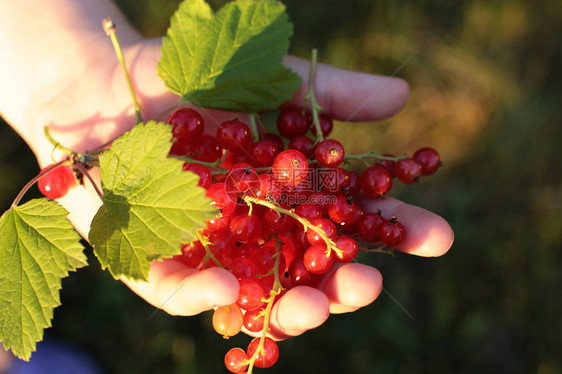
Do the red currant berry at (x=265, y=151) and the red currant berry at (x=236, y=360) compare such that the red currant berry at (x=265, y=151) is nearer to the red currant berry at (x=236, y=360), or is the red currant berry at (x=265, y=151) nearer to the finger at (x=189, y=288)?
the finger at (x=189, y=288)

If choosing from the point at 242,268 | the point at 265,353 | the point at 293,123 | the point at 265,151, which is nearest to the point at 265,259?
the point at 242,268

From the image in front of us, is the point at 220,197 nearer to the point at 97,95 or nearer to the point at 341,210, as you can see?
the point at 341,210

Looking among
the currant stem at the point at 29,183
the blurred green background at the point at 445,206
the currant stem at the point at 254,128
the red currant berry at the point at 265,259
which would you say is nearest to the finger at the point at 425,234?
the red currant berry at the point at 265,259

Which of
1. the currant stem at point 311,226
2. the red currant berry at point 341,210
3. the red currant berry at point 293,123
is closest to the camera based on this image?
the currant stem at point 311,226

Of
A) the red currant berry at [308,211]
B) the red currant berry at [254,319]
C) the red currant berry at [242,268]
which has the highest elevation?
the red currant berry at [308,211]

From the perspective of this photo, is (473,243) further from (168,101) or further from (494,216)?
(168,101)

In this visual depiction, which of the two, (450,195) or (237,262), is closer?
(237,262)

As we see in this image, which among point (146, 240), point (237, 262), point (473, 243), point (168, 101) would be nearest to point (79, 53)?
point (168, 101)
